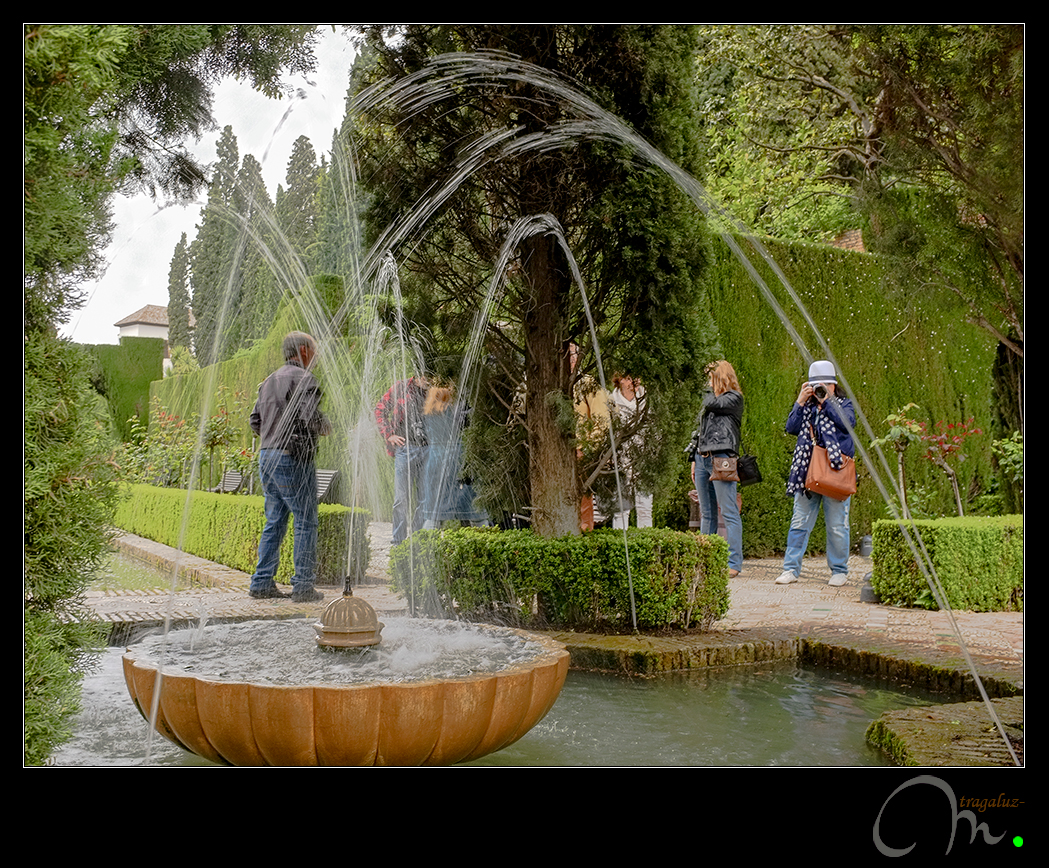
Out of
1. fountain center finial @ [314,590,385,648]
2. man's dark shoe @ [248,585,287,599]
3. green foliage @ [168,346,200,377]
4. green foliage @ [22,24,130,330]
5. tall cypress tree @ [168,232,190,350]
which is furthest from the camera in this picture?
green foliage @ [168,346,200,377]

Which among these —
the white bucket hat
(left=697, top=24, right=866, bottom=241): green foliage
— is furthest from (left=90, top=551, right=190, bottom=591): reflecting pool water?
(left=697, top=24, right=866, bottom=241): green foliage

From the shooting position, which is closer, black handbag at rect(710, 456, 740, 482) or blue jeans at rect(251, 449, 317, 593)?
blue jeans at rect(251, 449, 317, 593)

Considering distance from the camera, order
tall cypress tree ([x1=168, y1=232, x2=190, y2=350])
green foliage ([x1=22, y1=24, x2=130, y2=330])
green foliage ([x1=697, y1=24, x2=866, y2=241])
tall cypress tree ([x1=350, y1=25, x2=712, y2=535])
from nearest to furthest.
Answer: green foliage ([x1=22, y1=24, x2=130, y2=330])
tall cypress tree ([x1=350, y1=25, x2=712, y2=535])
green foliage ([x1=697, y1=24, x2=866, y2=241])
tall cypress tree ([x1=168, y1=232, x2=190, y2=350])

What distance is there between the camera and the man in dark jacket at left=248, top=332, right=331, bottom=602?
228 inches

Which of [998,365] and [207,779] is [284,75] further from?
→ [998,365]

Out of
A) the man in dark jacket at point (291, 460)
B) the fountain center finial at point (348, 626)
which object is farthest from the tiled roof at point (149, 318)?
the fountain center finial at point (348, 626)

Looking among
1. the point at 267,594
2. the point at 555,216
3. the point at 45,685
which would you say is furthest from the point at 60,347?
the point at 267,594

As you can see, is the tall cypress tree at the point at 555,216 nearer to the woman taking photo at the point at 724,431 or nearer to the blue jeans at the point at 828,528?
the woman taking photo at the point at 724,431

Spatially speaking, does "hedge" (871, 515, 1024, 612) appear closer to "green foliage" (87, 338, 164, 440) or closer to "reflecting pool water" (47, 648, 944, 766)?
"reflecting pool water" (47, 648, 944, 766)

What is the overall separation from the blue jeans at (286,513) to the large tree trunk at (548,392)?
5.60 ft

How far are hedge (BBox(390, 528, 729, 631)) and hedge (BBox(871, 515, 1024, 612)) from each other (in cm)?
154

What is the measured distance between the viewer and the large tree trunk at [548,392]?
16.9ft

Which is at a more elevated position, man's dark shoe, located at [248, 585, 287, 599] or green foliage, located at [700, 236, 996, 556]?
green foliage, located at [700, 236, 996, 556]
